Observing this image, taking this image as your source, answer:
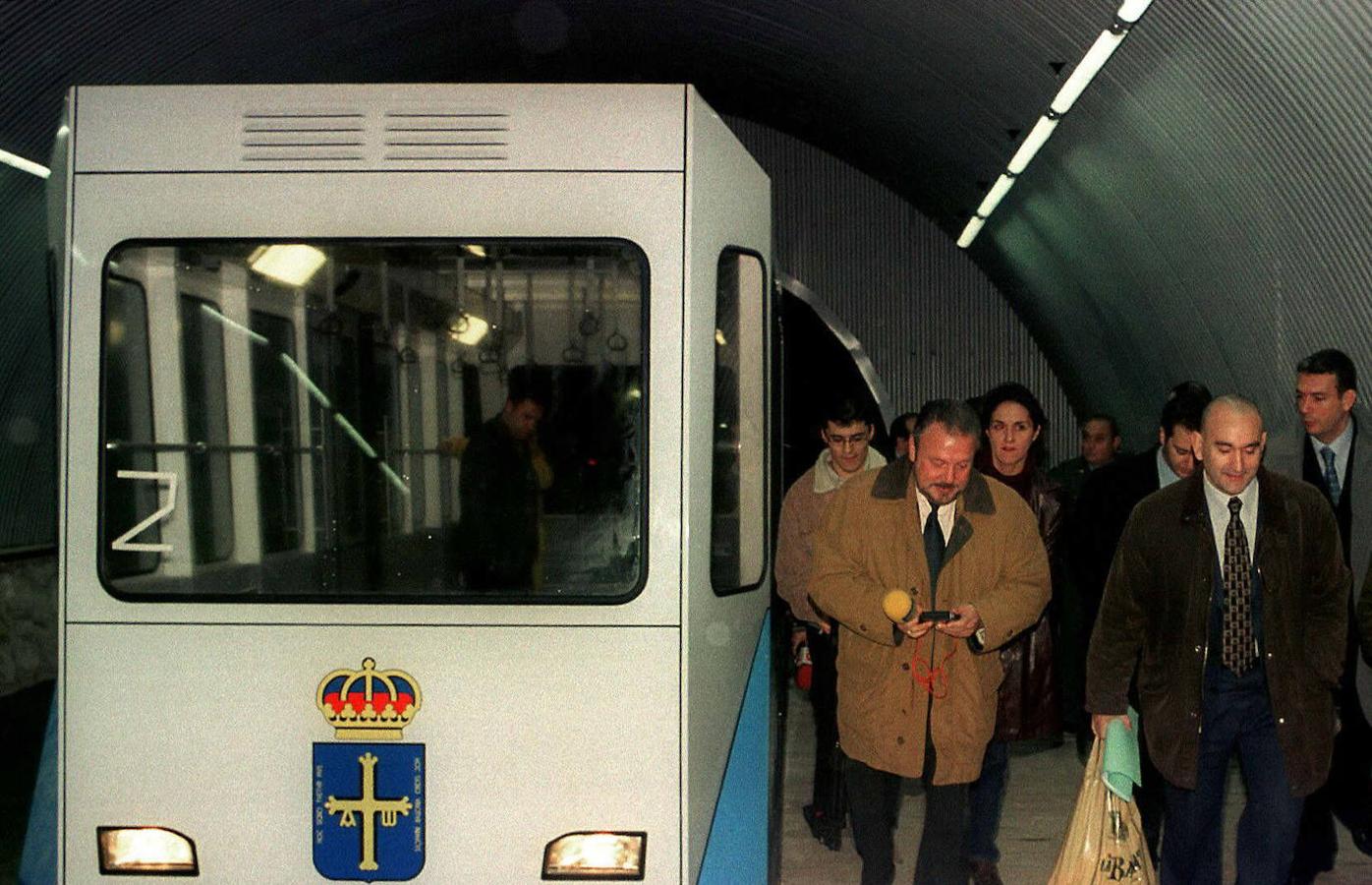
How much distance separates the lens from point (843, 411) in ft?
24.9

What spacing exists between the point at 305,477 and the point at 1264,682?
2.98 meters

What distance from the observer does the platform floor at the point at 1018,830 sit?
25.0 ft

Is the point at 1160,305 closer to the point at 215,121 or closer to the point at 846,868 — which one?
the point at 846,868

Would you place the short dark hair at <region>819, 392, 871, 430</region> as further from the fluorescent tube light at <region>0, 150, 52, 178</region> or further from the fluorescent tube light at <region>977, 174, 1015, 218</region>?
the fluorescent tube light at <region>977, 174, 1015, 218</region>

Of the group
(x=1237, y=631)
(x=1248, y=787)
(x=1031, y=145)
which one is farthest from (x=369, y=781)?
(x=1031, y=145)

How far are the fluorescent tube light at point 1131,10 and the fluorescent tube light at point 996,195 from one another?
194 inches

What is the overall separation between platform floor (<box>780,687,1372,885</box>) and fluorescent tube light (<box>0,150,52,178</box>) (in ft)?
18.6

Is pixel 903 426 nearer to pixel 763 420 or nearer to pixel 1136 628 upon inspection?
pixel 1136 628

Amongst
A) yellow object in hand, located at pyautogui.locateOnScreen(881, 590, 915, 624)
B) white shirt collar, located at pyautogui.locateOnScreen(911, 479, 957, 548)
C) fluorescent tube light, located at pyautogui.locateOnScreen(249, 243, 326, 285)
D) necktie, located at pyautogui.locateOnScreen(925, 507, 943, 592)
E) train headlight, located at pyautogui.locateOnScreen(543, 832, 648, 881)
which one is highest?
fluorescent tube light, located at pyautogui.locateOnScreen(249, 243, 326, 285)

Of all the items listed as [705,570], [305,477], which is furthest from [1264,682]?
[305,477]

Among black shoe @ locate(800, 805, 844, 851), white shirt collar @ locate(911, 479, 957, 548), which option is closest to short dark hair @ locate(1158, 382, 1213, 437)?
white shirt collar @ locate(911, 479, 957, 548)

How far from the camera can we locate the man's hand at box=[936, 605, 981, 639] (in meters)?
5.38

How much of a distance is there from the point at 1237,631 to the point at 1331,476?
6.00ft

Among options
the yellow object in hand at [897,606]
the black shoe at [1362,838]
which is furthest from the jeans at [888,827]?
the black shoe at [1362,838]
